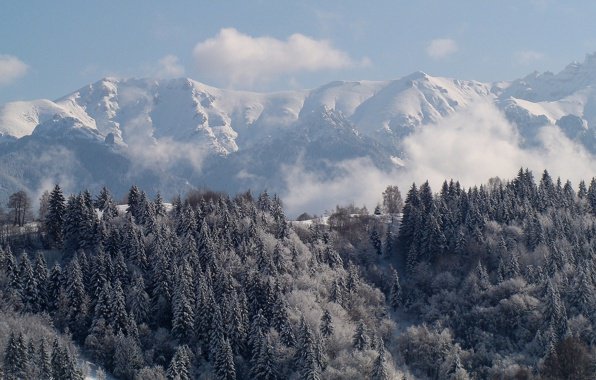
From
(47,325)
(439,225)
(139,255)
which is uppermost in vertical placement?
(439,225)

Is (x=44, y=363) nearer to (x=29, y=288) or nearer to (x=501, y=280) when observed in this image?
(x=29, y=288)

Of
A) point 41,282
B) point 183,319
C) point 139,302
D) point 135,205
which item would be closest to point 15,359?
point 41,282

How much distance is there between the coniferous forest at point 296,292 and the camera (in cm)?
11931

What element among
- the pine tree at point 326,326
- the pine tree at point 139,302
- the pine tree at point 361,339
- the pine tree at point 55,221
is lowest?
the pine tree at point 361,339

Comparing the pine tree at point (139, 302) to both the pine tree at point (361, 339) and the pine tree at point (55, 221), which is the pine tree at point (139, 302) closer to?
the pine tree at point (55, 221)

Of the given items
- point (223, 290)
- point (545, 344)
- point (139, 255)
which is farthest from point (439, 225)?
point (139, 255)

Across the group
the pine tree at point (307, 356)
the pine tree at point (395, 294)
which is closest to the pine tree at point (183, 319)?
the pine tree at point (307, 356)

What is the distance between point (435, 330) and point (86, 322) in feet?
219

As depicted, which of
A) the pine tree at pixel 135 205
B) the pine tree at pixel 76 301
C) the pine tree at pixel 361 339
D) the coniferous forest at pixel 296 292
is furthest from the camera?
the pine tree at pixel 135 205

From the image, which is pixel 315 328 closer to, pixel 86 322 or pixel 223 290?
pixel 223 290

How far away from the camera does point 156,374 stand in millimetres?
112938

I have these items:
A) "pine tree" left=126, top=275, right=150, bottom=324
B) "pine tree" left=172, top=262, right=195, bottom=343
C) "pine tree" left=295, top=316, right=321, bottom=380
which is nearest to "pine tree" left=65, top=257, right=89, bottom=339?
"pine tree" left=126, top=275, right=150, bottom=324

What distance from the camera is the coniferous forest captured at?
11931 cm

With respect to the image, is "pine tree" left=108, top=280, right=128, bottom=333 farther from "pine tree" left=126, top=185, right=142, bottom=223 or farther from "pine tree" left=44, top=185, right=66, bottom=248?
"pine tree" left=126, top=185, right=142, bottom=223
